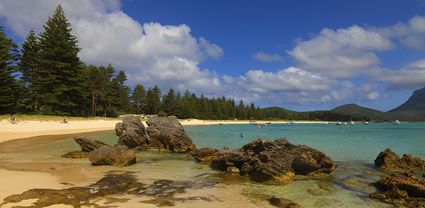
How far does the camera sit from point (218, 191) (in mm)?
14039

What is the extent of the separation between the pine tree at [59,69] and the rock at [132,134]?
1321 inches

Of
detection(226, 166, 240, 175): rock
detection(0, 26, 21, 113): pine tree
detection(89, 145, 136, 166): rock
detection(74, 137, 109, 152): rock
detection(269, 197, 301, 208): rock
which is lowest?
detection(269, 197, 301, 208): rock

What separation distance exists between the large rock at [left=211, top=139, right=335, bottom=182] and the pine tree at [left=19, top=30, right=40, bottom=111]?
5425 centimetres

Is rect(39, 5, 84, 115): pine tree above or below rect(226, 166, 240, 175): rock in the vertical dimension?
above

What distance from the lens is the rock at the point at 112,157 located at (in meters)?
20.7

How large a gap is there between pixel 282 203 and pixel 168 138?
67.1 feet

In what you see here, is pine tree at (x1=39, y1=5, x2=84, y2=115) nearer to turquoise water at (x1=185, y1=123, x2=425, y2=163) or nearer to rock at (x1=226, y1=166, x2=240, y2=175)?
turquoise water at (x1=185, y1=123, x2=425, y2=163)

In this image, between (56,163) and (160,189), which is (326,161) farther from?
(56,163)

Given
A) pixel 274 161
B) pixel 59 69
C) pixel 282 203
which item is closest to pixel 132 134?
pixel 274 161

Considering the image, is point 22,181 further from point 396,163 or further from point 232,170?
point 396,163

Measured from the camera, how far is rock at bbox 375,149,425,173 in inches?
832

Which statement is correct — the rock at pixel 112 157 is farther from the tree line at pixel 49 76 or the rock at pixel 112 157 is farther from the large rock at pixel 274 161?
the tree line at pixel 49 76

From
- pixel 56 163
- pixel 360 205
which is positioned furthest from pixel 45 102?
pixel 360 205

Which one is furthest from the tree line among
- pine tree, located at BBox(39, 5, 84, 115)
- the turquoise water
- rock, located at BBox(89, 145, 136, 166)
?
rock, located at BBox(89, 145, 136, 166)
